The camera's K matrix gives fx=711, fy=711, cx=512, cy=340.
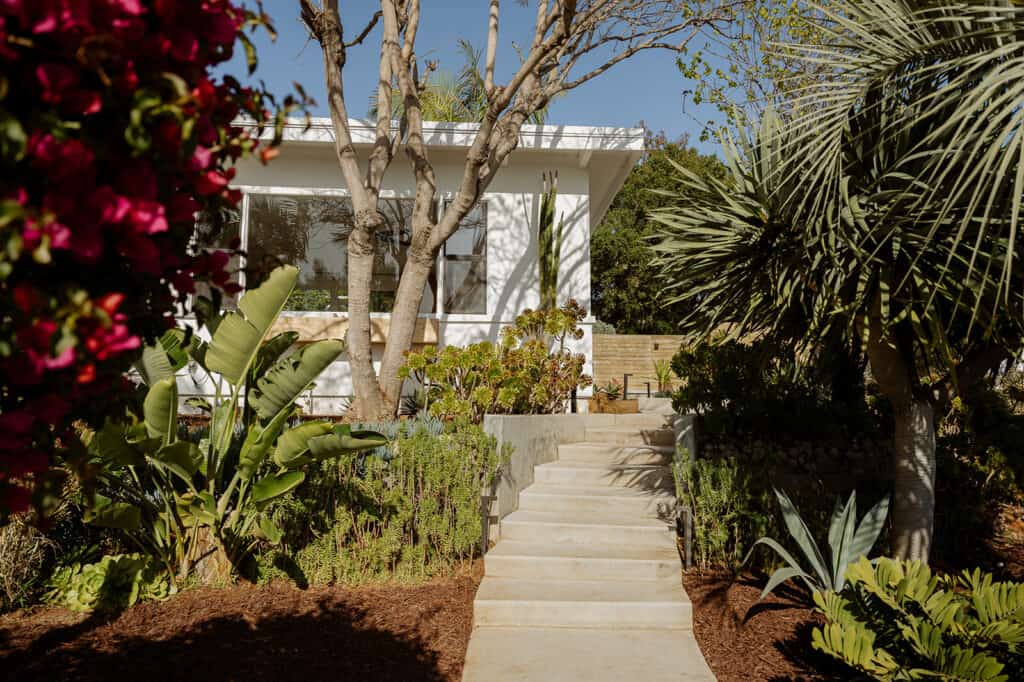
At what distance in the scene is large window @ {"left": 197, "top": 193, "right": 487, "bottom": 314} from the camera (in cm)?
1187

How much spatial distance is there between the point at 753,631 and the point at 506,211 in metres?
8.08

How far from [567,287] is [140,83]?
410 inches

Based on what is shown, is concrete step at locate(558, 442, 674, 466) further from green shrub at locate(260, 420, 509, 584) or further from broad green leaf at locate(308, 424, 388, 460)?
broad green leaf at locate(308, 424, 388, 460)

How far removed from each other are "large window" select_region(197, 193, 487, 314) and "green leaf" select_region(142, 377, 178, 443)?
642 centimetres

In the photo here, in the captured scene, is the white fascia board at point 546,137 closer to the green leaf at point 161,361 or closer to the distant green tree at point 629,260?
the green leaf at point 161,361

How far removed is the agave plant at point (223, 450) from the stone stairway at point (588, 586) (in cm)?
176

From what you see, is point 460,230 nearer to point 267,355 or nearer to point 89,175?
point 267,355

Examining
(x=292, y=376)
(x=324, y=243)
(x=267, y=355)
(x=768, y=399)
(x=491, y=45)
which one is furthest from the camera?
(x=324, y=243)

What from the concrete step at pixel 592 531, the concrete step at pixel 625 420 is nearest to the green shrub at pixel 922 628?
the concrete step at pixel 592 531

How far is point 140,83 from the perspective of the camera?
5.06 ft

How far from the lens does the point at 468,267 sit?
Result: 39.1 ft

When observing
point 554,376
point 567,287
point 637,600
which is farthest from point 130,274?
point 567,287

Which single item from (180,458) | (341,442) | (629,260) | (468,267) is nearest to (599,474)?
(341,442)

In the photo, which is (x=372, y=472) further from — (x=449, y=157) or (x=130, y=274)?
(x=449, y=157)
